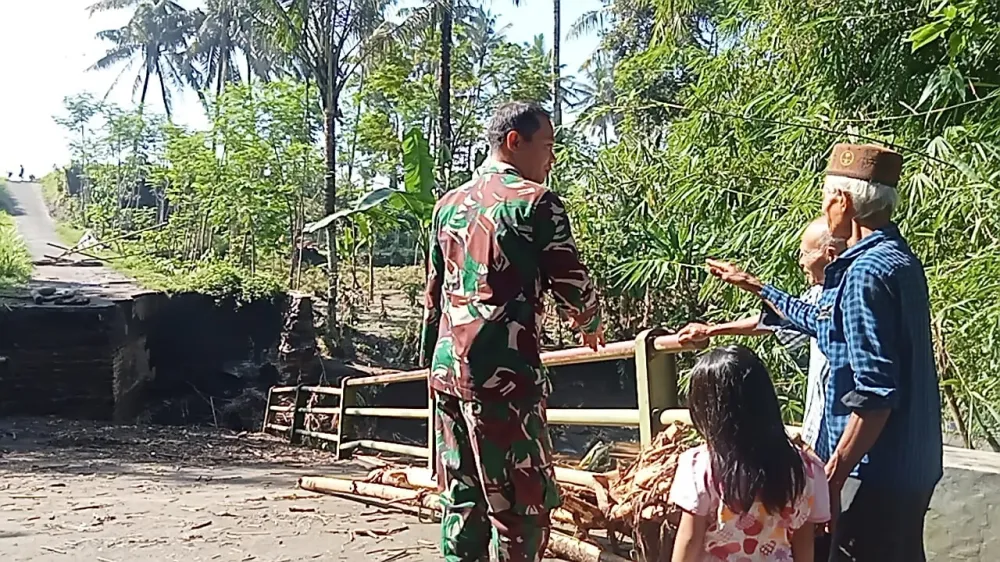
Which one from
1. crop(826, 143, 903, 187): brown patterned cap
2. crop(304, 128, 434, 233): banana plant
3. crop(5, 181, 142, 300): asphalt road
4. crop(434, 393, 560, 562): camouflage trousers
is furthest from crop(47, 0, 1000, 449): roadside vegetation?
crop(434, 393, 560, 562): camouflage trousers

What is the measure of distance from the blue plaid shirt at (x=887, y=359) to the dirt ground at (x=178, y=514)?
6.57 feet

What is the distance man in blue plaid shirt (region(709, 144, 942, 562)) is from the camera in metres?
1.92

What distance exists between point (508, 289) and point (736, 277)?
0.57 m

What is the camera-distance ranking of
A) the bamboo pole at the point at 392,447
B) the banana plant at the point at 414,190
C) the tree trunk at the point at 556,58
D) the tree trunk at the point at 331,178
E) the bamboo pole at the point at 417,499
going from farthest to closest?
1. the tree trunk at the point at 556,58
2. the tree trunk at the point at 331,178
3. the banana plant at the point at 414,190
4. the bamboo pole at the point at 392,447
5. the bamboo pole at the point at 417,499

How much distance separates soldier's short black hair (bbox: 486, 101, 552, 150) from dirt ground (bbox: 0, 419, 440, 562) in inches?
68.1

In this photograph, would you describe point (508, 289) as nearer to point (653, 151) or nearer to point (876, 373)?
point (876, 373)

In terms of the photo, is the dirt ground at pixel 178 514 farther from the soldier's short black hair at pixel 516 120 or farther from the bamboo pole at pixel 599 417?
the soldier's short black hair at pixel 516 120

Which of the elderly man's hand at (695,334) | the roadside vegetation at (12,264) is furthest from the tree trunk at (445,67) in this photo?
the elderly man's hand at (695,334)

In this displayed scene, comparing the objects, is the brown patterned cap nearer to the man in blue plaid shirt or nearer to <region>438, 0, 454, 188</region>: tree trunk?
the man in blue plaid shirt

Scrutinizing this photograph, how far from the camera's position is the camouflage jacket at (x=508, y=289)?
243cm

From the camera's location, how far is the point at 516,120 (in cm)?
256

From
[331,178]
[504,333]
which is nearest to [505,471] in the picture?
[504,333]

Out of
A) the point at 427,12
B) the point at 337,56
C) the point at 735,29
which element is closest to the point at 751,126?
the point at 735,29

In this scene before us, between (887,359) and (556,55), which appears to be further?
(556,55)
